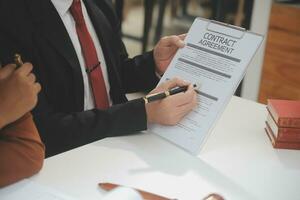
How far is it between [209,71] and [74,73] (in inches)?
16.3

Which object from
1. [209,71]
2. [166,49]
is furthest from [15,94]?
[166,49]

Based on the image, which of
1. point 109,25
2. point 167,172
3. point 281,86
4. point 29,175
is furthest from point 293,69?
point 29,175

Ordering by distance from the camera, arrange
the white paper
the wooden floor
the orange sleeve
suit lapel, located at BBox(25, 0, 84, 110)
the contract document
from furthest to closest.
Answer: the wooden floor → suit lapel, located at BBox(25, 0, 84, 110) → the contract document → the orange sleeve → the white paper

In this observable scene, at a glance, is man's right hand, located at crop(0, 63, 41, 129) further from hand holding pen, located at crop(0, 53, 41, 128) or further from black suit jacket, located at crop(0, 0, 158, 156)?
black suit jacket, located at crop(0, 0, 158, 156)

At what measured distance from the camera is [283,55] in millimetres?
2758

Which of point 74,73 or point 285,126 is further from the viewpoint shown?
point 74,73

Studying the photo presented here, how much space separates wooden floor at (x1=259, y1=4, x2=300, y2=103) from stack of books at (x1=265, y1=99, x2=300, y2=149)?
160cm

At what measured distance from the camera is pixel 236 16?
3.49m

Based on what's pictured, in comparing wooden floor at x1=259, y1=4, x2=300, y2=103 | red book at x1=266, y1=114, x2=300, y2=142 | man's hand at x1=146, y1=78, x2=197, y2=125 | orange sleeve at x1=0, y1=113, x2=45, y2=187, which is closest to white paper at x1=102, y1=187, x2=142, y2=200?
orange sleeve at x1=0, y1=113, x2=45, y2=187

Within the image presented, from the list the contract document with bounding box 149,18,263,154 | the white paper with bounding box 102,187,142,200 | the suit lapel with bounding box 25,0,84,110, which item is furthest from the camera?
the suit lapel with bounding box 25,0,84,110

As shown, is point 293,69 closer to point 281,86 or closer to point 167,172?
point 281,86

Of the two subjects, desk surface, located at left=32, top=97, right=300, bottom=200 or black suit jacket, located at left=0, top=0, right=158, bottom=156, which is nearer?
desk surface, located at left=32, top=97, right=300, bottom=200

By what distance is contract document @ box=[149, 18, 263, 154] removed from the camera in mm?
1085

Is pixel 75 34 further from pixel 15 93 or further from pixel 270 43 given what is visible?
pixel 270 43
